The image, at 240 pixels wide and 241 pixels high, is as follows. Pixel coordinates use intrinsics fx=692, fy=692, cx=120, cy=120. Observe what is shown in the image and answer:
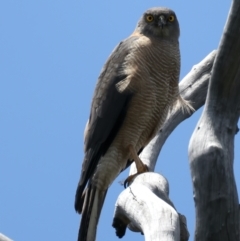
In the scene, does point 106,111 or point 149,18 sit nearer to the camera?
point 106,111

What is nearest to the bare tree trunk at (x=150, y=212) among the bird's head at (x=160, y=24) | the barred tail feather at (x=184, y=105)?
the barred tail feather at (x=184, y=105)

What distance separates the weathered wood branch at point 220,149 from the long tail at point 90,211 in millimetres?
1554

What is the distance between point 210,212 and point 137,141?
244 centimetres

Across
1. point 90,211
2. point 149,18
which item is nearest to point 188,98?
point 149,18

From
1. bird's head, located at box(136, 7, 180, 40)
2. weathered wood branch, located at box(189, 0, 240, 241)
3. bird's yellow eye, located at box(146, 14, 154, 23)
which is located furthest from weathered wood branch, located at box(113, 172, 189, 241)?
bird's yellow eye, located at box(146, 14, 154, 23)

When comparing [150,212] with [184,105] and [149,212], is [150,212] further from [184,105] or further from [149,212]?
[184,105]

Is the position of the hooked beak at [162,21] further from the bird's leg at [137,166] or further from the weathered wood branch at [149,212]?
the weathered wood branch at [149,212]

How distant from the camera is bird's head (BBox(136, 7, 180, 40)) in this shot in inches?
251

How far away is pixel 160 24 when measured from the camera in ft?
20.9

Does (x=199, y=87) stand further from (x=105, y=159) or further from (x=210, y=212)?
(x=210, y=212)

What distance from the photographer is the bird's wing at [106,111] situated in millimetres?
5945

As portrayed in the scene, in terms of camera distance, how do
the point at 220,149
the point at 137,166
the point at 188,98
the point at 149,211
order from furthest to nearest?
the point at 188,98
the point at 137,166
the point at 149,211
the point at 220,149

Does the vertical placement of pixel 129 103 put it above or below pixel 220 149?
above

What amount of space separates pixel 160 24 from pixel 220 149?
9.09 feet
